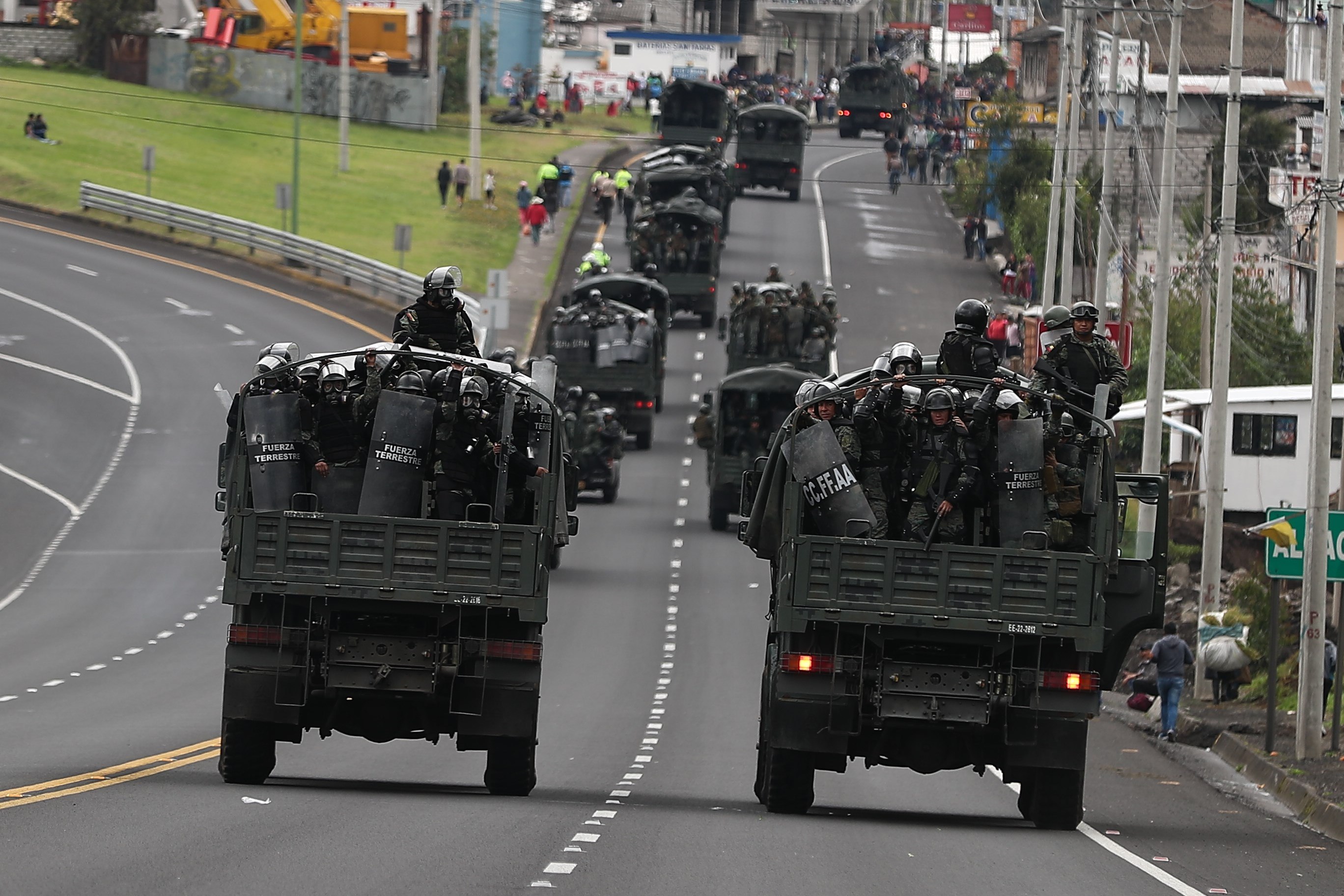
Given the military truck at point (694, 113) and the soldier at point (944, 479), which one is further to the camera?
the military truck at point (694, 113)

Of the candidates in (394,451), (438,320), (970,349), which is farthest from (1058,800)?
(438,320)

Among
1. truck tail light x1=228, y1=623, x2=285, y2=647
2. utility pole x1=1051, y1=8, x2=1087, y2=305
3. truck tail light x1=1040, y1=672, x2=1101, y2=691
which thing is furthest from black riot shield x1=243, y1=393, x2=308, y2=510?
utility pole x1=1051, y1=8, x2=1087, y2=305

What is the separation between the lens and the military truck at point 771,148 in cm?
8125

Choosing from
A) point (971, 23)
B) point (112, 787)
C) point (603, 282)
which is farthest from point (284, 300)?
point (971, 23)

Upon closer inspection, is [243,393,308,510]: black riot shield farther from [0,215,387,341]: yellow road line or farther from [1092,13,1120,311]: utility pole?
[0,215,387,341]: yellow road line

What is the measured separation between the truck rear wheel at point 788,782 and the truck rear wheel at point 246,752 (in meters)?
3.50

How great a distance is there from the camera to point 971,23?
12875cm

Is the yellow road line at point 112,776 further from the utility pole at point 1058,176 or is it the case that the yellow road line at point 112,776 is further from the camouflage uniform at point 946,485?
the utility pole at point 1058,176

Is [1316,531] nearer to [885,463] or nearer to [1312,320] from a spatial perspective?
[885,463]

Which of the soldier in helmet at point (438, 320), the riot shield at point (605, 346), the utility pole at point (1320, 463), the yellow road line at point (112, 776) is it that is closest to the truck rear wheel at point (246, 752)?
the yellow road line at point (112, 776)

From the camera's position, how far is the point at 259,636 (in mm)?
15961

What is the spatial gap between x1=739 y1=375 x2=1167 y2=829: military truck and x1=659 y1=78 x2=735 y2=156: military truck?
7030 centimetres

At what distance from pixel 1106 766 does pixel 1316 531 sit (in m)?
3.27

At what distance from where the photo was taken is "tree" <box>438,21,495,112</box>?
102 meters
